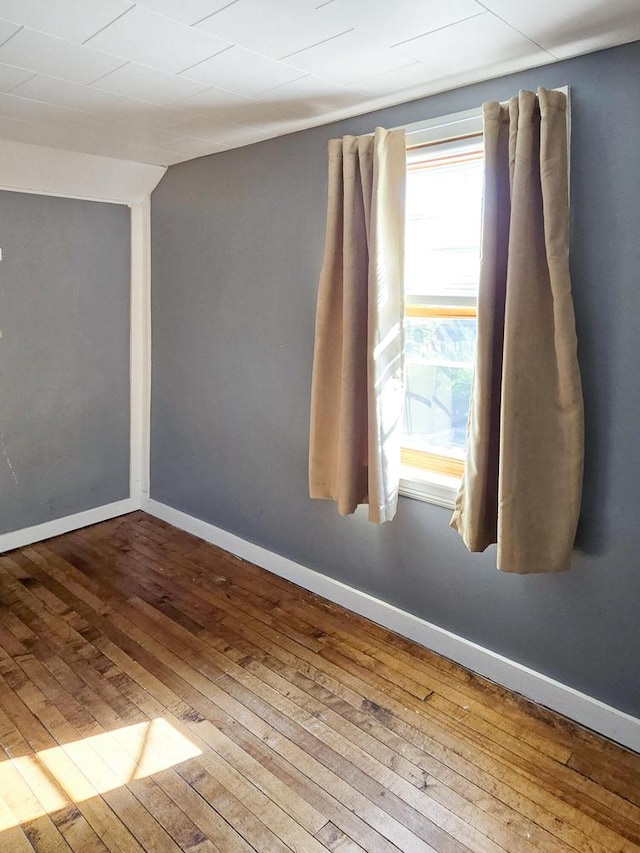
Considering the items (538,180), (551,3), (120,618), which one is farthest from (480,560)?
(551,3)

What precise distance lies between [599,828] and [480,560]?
923mm

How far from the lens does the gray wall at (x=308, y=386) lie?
203 centimetres

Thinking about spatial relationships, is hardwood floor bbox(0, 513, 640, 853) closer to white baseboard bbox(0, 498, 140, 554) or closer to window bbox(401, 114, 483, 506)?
white baseboard bbox(0, 498, 140, 554)

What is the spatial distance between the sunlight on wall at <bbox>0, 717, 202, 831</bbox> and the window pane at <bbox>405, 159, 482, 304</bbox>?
1.88 meters

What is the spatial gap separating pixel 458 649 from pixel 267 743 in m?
0.87

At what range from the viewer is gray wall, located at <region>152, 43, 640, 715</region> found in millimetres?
2027

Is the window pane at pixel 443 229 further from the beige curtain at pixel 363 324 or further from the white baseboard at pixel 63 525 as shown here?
the white baseboard at pixel 63 525

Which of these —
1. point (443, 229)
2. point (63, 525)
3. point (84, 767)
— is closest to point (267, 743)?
point (84, 767)

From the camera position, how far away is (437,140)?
2410 mm

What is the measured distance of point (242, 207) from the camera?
324cm

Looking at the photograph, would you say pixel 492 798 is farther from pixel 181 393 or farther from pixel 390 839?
pixel 181 393

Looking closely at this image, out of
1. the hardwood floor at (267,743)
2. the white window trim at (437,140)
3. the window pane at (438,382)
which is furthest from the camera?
the window pane at (438,382)

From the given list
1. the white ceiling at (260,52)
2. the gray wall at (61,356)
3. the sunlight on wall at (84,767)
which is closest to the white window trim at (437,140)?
the white ceiling at (260,52)

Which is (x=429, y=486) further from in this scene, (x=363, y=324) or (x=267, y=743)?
(x=267, y=743)
